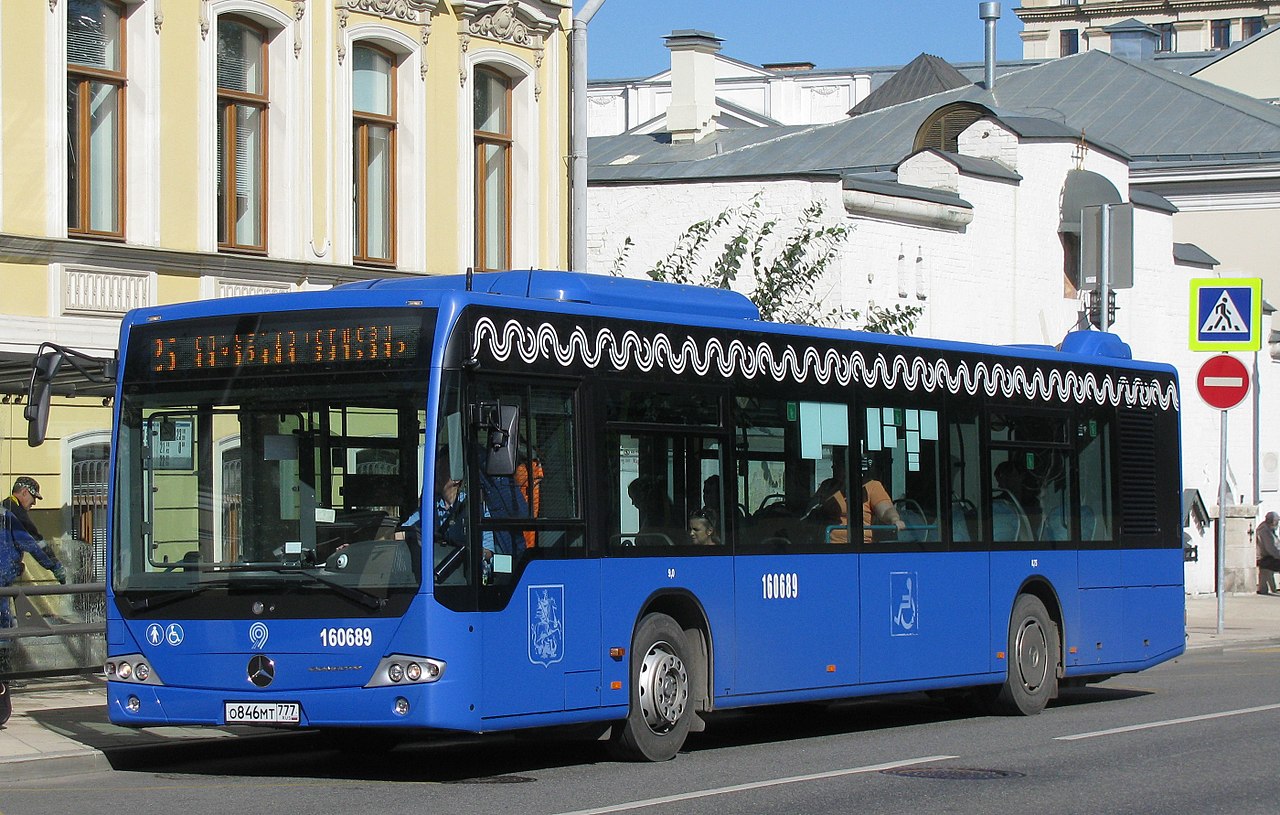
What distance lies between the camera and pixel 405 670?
1174 centimetres

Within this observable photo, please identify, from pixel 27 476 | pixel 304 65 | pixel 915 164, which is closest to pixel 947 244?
pixel 915 164

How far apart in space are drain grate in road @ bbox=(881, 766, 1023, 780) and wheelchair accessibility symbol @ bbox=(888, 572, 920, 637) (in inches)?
105

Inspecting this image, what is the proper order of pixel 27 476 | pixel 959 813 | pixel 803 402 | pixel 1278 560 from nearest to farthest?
pixel 959 813
pixel 803 402
pixel 27 476
pixel 1278 560

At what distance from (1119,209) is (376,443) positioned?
23973 millimetres

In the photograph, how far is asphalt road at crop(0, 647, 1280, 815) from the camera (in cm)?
1124

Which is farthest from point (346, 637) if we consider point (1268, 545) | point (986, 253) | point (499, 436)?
point (1268, 545)

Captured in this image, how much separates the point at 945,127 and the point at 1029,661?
63.5ft

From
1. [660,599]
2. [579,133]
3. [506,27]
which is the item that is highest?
[506,27]

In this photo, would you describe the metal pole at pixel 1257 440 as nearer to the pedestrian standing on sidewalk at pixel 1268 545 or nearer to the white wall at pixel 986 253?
the white wall at pixel 986 253

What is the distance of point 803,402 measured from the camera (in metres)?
14.8

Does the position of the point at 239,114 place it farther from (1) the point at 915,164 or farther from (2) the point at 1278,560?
(2) the point at 1278,560

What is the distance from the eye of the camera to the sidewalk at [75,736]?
13.1 metres

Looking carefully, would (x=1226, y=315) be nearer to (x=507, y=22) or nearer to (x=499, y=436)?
(x=507, y=22)

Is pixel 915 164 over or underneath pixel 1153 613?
over
